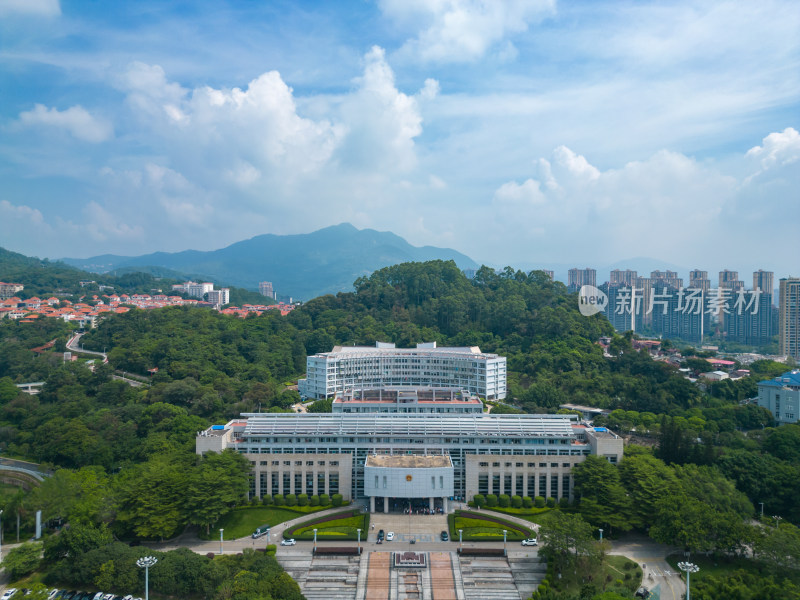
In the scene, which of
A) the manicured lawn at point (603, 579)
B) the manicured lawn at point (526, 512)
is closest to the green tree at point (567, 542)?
the manicured lawn at point (603, 579)

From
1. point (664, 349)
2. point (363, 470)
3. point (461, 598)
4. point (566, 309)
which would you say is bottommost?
point (461, 598)

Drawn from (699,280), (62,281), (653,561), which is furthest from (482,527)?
(62,281)

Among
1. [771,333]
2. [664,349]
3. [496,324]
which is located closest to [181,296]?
[496,324]

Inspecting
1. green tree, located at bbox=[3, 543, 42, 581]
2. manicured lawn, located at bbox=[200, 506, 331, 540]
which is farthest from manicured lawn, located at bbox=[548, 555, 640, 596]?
green tree, located at bbox=[3, 543, 42, 581]

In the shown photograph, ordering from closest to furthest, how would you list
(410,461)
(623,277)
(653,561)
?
(653,561) < (410,461) < (623,277)

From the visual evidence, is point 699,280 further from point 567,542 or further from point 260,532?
point 260,532

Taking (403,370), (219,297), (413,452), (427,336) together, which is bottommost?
(413,452)

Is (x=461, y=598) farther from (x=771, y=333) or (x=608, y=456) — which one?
(x=771, y=333)
